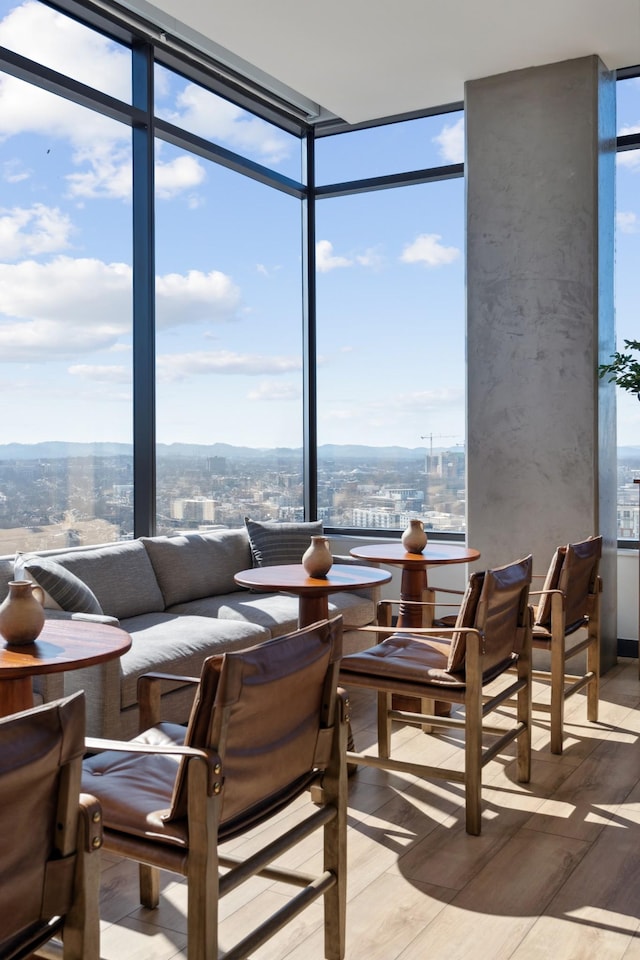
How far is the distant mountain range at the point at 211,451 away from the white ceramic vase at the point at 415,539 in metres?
1.69

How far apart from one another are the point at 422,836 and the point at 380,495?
368 centimetres

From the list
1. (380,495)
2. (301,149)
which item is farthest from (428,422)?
(301,149)

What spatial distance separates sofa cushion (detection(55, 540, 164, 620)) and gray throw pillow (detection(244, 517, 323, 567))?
2.59 feet

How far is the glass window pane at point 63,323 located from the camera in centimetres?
436

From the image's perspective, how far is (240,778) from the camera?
70.8 inches

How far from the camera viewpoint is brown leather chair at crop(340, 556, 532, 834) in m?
2.93

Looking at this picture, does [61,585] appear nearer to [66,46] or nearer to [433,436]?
[66,46]

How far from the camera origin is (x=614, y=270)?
5.38m

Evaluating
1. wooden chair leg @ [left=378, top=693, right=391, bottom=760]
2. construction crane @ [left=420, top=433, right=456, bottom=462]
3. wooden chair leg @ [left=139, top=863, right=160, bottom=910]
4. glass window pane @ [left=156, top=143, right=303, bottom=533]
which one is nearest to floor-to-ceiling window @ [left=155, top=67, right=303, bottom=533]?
glass window pane @ [left=156, top=143, right=303, bottom=533]

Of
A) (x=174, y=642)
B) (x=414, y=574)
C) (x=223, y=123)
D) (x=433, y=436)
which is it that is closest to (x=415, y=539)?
(x=414, y=574)

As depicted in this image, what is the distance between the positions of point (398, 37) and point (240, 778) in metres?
4.12

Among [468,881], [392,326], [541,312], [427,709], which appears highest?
[392,326]

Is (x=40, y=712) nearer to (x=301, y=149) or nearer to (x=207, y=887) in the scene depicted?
(x=207, y=887)

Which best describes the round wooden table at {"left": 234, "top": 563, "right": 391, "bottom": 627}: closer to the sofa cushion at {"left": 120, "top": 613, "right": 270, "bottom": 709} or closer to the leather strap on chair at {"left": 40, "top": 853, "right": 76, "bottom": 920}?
the sofa cushion at {"left": 120, "top": 613, "right": 270, "bottom": 709}
